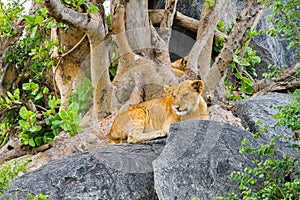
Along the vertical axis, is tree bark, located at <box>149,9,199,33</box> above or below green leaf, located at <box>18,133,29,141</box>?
above

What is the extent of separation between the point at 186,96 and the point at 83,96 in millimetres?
2003

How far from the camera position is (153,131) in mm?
7008

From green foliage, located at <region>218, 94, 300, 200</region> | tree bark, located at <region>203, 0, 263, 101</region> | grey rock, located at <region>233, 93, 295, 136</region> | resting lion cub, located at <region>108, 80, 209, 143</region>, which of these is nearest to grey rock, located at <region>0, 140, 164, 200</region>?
resting lion cub, located at <region>108, 80, 209, 143</region>

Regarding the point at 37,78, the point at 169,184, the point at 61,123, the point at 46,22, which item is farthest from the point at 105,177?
the point at 37,78

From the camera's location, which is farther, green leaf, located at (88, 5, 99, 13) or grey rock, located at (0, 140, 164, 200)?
green leaf, located at (88, 5, 99, 13)

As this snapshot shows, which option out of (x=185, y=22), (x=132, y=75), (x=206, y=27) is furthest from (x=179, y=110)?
(x=185, y=22)

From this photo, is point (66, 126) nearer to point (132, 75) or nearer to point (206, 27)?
point (132, 75)

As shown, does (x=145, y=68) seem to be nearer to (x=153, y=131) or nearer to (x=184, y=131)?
(x=153, y=131)

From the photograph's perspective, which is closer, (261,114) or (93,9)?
(93,9)

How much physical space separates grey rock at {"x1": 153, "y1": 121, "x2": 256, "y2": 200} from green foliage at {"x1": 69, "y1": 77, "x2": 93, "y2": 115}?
96.0 inches

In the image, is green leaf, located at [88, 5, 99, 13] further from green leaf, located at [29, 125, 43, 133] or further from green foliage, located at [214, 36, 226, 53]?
green foliage, located at [214, 36, 226, 53]

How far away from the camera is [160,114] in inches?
280

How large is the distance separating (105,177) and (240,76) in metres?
3.82

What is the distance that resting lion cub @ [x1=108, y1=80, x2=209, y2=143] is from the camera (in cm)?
686
